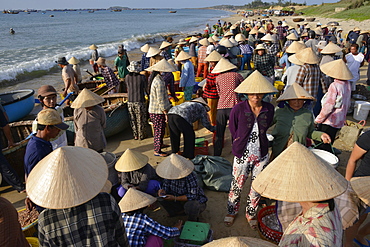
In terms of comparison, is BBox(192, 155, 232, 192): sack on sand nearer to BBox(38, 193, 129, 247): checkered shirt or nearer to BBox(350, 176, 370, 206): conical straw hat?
BBox(350, 176, 370, 206): conical straw hat

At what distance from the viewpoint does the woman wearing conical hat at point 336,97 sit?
3881 millimetres

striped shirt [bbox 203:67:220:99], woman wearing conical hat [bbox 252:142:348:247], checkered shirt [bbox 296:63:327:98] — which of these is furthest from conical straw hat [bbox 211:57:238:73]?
woman wearing conical hat [bbox 252:142:348:247]

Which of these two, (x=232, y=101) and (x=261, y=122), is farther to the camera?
(x=232, y=101)

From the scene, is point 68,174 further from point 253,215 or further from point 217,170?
point 217,170

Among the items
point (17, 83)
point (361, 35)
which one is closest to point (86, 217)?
point (361, 35)

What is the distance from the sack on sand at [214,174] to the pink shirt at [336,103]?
71.5 inches

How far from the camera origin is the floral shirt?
5.04 ft

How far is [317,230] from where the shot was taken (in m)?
1.57

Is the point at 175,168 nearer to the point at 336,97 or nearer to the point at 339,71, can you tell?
the point at 336,97

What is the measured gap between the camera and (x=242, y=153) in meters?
3.12

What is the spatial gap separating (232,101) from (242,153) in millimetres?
1639

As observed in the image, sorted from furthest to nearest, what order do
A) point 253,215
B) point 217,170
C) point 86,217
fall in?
point 217,170
point 253,215
point 86,217

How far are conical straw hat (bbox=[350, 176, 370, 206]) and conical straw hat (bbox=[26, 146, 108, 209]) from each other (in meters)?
2.07

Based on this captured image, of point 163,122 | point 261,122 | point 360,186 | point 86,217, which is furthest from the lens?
point 163,122
